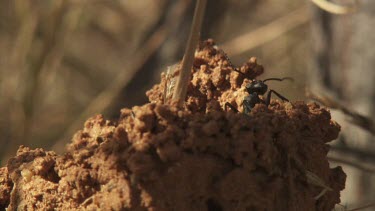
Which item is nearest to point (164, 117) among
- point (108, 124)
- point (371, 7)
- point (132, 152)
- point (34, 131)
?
point (132, 152)

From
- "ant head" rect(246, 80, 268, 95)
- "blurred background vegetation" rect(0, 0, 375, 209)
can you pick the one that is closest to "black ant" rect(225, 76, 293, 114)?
"ant head" rect(246, 80, 268, 95)

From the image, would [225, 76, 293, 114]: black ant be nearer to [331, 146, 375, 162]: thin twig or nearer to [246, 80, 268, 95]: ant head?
[246, 80, 268, 95]: ant head

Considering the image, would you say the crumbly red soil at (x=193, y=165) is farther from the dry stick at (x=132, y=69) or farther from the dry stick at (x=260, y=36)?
the dry stick at (x=260, y=36)

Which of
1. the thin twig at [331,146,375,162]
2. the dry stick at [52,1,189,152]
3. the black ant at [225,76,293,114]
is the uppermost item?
the dry stick at [52,1,189,152]

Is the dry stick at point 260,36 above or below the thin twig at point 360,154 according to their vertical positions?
above

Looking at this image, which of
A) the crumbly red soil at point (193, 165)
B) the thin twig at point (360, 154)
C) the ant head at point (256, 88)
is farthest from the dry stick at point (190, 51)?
the thin twig at point (360, 154)

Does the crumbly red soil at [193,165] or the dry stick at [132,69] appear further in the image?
the dry stick at [132,69]

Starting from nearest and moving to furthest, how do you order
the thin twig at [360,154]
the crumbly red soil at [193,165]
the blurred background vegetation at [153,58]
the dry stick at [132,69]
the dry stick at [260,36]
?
1. the crumbly red soil at [193,165]
2. the thin twig at [360,154]
3. the blurred background vegetation at [153,58]
4. the dry stick at [132,69]
5. the dry stick at [260,36]
